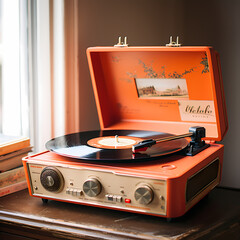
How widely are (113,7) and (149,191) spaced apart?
1.06 metres

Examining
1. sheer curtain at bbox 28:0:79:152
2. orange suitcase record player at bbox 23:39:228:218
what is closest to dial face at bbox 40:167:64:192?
orange suitcase record player at bbox 23:39:228:218

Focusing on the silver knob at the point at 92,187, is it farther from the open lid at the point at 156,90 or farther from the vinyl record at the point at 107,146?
the open lid at the point at 156,90

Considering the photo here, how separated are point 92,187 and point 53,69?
0.81 m

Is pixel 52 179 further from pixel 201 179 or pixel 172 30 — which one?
pixel 172 30

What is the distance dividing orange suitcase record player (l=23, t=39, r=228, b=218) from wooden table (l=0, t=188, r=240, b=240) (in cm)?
4

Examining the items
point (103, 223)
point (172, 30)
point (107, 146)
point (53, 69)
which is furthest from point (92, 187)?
point (172, 30)

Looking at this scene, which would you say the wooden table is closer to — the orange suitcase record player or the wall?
the orange suitcase record player

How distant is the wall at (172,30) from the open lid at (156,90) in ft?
0.84

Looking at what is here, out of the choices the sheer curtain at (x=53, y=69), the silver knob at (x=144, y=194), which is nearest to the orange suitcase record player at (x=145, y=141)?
the silver knob at (x=144, y=194)

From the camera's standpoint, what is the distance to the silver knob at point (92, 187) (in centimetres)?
123

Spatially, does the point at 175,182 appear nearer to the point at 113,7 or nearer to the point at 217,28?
the point at 217,28

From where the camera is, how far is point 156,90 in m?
1.67

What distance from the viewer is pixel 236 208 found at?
1.39 metres

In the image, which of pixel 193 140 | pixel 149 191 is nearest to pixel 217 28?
pixel 193 140
